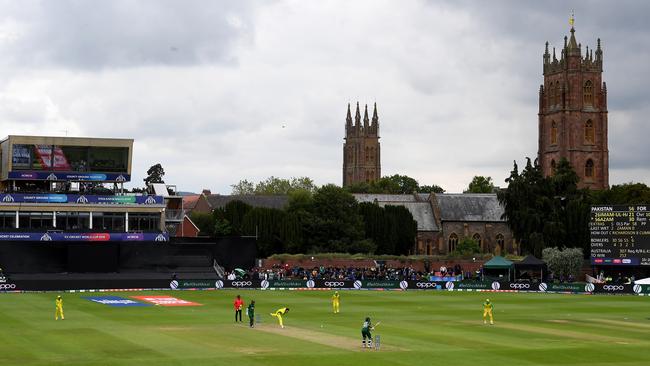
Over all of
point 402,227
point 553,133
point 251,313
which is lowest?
point 251,313

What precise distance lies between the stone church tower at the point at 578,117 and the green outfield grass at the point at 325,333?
91.6 m

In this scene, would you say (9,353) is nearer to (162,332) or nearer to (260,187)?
(162,332)

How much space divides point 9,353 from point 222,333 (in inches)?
371

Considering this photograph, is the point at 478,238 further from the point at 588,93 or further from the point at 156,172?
the point at 156,172

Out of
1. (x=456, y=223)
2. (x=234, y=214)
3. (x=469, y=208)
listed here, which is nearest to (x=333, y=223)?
(x=234, y=214)

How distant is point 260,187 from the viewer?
7308 inches

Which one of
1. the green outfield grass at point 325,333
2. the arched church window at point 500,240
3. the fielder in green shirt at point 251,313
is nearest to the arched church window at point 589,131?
the arched church window at point 500,240

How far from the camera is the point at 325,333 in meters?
41.1

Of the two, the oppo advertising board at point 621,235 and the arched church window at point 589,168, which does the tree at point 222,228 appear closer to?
the oppo advertising board at point 621,235

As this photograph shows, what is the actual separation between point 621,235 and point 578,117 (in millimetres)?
83230

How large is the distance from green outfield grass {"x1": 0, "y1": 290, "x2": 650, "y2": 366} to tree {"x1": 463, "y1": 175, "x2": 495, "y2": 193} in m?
121

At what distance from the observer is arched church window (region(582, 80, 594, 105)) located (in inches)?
6142

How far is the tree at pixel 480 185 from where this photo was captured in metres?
185

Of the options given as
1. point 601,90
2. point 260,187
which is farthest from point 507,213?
point 260,187
